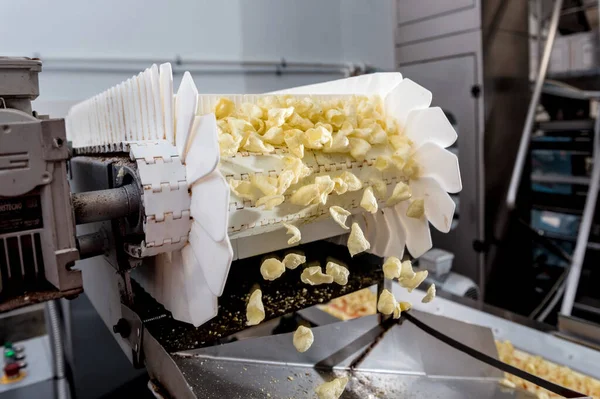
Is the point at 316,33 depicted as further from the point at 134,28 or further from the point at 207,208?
the point at 207,208

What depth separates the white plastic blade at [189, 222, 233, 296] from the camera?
0.60 metres

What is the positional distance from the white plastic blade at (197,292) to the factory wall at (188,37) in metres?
0.91

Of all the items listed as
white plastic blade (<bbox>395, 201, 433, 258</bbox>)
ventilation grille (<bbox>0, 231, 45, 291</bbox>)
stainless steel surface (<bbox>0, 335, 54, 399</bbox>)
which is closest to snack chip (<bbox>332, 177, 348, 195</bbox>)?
white plastic blade (<bbox>395, 201, 433, 258</bbox>)

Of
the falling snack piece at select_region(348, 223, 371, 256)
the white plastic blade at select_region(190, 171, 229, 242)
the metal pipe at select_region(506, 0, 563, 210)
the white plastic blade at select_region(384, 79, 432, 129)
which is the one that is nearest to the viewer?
the white plastic blade at select_region(190, 171, 229, 242)

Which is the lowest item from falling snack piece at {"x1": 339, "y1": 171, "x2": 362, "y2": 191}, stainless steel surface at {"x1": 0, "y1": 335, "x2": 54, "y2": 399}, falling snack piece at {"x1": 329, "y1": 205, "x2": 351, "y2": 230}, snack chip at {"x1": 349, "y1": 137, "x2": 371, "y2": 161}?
stainless steel surface at {"x1": 0, "y1": 335, "x2": 54, "y2": 399}

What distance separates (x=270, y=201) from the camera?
686mm

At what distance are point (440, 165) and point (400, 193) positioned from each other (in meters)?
0.09

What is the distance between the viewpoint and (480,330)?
104cm

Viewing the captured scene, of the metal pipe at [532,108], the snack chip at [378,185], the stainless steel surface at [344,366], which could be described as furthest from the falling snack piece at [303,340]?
the metal pipe at [532,108]

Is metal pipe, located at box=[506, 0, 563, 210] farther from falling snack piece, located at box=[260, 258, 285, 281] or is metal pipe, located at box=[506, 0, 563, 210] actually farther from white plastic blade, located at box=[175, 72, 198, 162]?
white plastic blade, located at box=[175, 72, 198, 162]

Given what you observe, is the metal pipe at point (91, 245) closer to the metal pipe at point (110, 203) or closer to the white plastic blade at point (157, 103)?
the metal pipe at point (110, 203)

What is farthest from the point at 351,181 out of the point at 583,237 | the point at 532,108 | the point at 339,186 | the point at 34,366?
the point at 532,108

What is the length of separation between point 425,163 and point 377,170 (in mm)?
103

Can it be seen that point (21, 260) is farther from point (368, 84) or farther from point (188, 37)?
point (188, 37)
